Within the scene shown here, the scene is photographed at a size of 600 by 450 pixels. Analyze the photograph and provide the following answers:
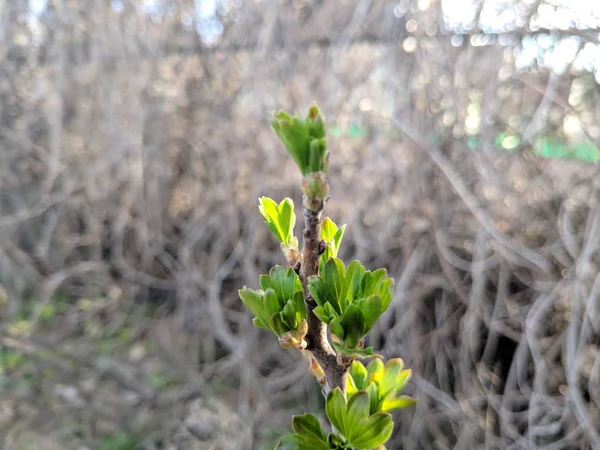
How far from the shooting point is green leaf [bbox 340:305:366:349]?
9.5 inches

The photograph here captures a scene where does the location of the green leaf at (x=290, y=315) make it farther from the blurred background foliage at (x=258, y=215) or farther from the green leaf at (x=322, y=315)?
the blurred background foliage at (x=258, y=215)

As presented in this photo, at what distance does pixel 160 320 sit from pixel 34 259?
0.75 m

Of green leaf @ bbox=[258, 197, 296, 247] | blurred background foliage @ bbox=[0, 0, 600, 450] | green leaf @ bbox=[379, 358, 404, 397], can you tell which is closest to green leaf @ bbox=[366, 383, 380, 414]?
green leaf @ bbox=[379, 358, 404, 397]

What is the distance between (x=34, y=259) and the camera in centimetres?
224

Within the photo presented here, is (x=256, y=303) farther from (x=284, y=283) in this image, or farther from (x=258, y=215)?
(x=258, y=215)

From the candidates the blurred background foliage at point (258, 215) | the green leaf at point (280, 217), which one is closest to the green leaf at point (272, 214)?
the green leaf at point (280, 217)

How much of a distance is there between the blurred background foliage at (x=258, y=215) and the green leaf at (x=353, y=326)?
1.08 m

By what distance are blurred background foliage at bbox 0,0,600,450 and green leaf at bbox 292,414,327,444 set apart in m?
1.09

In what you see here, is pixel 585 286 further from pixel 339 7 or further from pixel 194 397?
pixel 194 397

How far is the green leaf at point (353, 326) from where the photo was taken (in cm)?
24

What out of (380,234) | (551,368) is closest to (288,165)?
(380,234)

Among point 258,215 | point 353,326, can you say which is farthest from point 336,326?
point 258,215

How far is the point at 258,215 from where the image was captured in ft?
5.70

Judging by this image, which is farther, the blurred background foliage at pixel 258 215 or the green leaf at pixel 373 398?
the blurred background foliage at pixel 258 215
